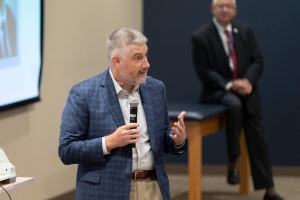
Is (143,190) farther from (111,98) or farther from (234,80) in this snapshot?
(234,80)

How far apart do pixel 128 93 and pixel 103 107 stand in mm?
153

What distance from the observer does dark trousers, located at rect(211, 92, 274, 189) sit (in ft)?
17.1

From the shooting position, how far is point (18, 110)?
4.58 m

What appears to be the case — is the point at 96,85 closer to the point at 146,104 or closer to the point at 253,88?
the point at 146,104

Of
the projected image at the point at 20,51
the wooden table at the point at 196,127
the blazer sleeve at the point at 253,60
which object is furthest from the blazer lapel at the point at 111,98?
the blazer sleeve at the point at 253,60

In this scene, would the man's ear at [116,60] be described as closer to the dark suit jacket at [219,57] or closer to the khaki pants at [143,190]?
the khaki pants at [143,190]

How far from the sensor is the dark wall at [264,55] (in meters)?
6.28

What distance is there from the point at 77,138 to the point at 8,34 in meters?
1.73

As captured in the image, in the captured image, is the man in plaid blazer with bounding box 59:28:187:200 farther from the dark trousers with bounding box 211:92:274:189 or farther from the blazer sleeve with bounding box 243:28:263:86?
the blazer sleeve with bounding box 243:28:263:86

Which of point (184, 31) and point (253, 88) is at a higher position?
point (184, 31)

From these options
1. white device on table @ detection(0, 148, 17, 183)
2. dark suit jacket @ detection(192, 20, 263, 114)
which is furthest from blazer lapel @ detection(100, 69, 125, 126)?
dark suit jacket @ detection(192, 20, 263, 114)

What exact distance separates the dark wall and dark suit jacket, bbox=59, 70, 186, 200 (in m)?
3.69

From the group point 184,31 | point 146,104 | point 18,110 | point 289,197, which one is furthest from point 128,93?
point 184,31

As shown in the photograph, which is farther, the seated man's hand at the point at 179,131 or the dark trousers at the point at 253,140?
the dark trousers at the point at 253,140
